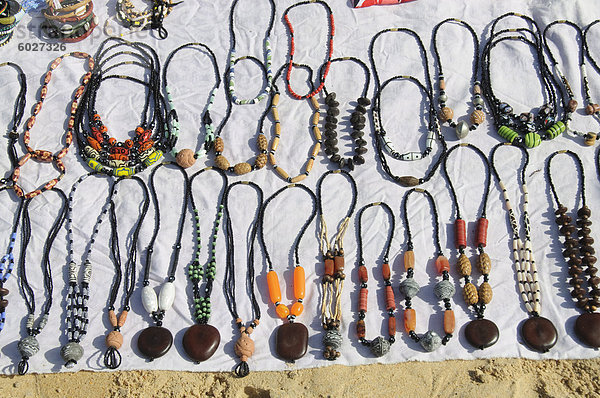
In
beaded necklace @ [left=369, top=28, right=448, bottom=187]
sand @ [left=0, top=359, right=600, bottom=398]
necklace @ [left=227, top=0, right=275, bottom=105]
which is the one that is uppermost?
necklace @ [left=227, top=0, right=275, bottom=105]

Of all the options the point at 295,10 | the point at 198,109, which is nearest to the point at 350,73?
the point at 295,10

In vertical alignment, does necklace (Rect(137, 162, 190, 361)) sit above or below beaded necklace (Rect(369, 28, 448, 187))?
below

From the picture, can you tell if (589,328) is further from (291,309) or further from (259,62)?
(259,62)

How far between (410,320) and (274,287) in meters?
0.82

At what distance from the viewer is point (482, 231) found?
342cm

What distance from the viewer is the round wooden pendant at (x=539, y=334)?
3.07 metres

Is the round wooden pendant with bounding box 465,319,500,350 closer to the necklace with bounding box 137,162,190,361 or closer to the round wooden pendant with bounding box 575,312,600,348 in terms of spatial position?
the round wooden pendant with bounding box 575,312,600,348

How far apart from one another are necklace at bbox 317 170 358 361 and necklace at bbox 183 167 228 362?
633 mm

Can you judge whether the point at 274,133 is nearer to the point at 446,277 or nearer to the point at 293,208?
the point at 293,208

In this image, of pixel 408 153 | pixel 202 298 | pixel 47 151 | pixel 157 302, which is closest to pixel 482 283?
pixel 408 153

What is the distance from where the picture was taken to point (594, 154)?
3.77 m

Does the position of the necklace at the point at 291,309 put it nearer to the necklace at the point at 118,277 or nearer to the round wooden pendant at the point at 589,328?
the necklace at the point at 118,277

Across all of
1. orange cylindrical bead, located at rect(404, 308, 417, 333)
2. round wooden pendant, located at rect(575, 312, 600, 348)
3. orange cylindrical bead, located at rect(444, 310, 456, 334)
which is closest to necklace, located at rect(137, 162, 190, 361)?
orange cylindrical bead, located at rect(404, 308, 417, 333)

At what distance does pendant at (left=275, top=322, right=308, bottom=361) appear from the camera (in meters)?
3.09
